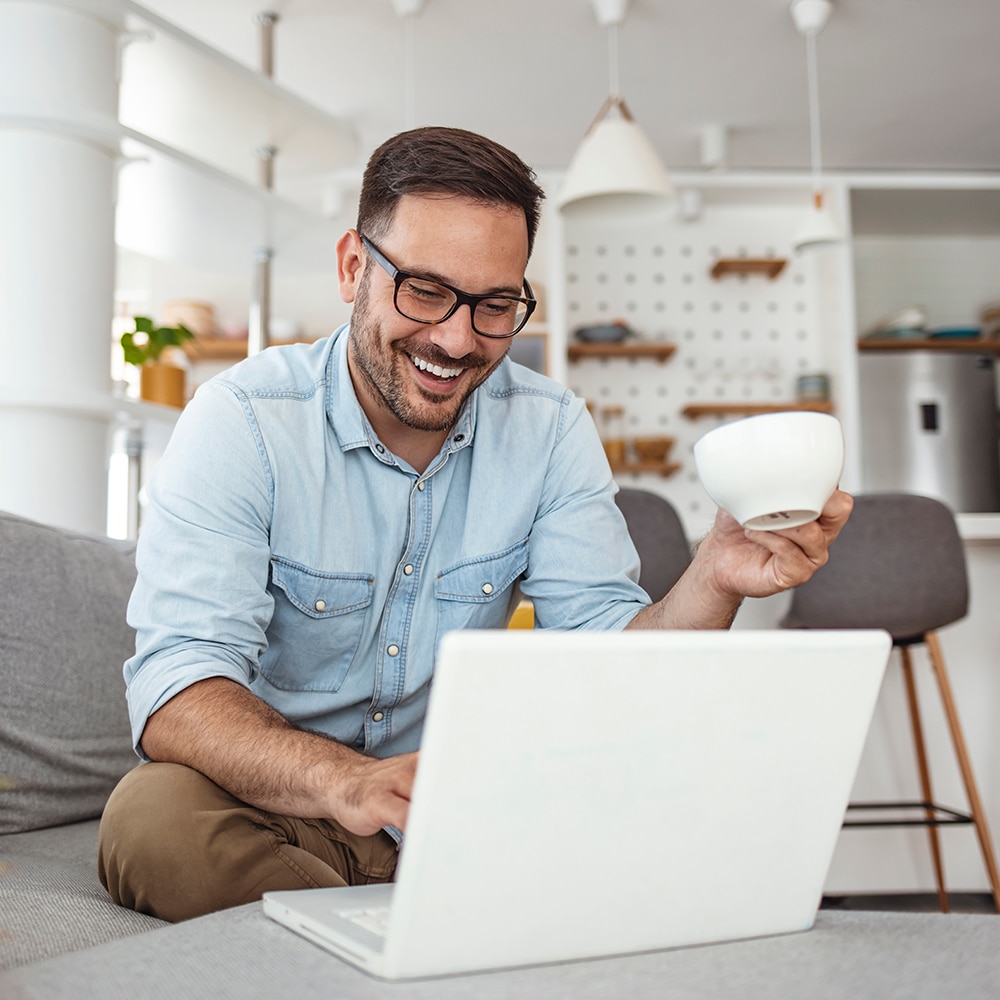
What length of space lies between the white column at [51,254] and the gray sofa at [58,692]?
1.07 m

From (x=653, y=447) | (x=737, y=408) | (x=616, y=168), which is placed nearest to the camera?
(x=616, y=168)

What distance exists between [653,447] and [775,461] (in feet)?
14.9

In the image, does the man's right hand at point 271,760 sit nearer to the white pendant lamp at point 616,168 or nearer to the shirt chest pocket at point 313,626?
the shirt chest pocket at point 313,626

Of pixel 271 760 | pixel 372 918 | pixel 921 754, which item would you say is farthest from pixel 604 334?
pixel 372 918

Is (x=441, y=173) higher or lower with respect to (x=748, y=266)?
lower

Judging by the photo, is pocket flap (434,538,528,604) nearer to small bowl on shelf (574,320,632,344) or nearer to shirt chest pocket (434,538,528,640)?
shirt chest pocket (434,538,528,640)

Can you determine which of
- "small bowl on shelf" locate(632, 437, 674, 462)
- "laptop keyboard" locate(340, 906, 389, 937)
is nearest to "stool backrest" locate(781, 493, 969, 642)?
"laptop keyboard" locate(340, 906, 389, 937)

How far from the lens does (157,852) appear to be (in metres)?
0.94

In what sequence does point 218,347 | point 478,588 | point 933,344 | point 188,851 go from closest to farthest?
point 188,851, point 478,588, point 218,347, point 933,344

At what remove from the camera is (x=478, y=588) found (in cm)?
135

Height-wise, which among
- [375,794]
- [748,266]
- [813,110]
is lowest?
[375,794]

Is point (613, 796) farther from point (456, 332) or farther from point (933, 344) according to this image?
point (933, 344)

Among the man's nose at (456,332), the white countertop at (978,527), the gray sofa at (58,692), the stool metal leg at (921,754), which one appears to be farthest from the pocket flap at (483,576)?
the white countertop at (978,527)

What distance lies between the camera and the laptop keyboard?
2.07ft
